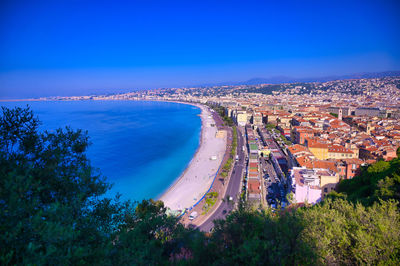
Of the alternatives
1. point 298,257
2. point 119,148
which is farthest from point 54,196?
point 119,148

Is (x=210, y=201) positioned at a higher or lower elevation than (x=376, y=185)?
lower

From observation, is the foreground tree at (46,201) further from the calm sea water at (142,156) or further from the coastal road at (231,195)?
the calm sea water at (142,156)

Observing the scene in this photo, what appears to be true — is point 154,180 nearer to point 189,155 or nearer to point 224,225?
point 189,155

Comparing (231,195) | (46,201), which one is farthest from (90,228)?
(231,195)

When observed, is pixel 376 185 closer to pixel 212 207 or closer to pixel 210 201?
pixel 212 207

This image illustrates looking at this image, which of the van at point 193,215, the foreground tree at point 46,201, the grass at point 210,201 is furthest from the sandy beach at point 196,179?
the foreground tree at point 46,201
